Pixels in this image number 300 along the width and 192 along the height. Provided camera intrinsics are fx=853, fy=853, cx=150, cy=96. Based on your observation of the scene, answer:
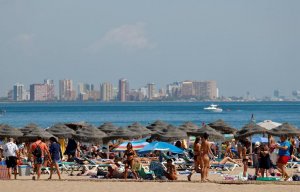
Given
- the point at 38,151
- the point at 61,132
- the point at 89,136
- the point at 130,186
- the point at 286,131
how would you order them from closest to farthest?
the point at 130,186 < the point at 38,151 < the point at 286,131 < the point at 89,136 < the point at 61,132

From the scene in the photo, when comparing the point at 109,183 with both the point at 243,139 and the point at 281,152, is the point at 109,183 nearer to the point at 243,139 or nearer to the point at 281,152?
the point at 281,152

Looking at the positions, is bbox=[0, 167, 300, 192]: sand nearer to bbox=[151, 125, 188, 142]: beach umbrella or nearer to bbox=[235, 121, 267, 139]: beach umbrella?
bbox=[151, 125, 188, 142]: beach umbrella

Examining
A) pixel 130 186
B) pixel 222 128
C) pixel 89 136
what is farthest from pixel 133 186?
pixel 222 128

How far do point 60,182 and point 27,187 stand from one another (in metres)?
1.42

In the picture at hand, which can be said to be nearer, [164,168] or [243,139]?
[164,168]

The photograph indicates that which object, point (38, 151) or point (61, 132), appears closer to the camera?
point (38, 151)

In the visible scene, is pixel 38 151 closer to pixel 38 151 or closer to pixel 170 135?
pixel 38 151

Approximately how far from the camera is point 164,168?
22.9m

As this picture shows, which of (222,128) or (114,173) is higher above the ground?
(222,128)

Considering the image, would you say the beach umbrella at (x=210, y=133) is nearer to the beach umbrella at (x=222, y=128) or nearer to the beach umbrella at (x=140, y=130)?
the beach umbrella at (x=140, y=130)

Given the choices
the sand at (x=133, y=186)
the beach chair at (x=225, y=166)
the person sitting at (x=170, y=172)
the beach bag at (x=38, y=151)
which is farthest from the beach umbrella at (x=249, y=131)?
the beach bag at (x=38, y=151)

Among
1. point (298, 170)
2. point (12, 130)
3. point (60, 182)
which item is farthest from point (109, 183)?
point (12, 130)

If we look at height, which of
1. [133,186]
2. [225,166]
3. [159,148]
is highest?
[159,148]

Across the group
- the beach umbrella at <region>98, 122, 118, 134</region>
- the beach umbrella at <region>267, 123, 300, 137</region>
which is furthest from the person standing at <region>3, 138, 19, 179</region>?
the beach umbrella at <region>98, 122, 118, 134</region>
